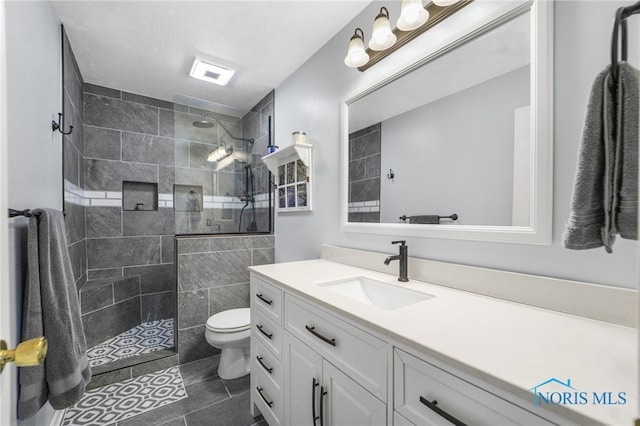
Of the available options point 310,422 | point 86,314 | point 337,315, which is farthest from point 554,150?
point 86,314


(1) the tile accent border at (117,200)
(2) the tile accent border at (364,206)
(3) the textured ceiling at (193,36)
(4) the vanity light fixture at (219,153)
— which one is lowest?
(2) the tile accent border at (364,206)

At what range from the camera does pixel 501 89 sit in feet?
3.56

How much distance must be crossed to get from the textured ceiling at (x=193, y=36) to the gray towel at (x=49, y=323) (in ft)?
4.86

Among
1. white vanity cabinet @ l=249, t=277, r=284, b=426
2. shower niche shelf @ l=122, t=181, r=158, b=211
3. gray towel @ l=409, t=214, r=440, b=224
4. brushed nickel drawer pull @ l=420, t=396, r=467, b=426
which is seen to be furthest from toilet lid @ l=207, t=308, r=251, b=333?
shower niche shelf @ l=122, t=181, r=158, b=211

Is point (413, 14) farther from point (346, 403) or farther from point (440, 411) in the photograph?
point (346, 403)

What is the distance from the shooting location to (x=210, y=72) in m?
2.42

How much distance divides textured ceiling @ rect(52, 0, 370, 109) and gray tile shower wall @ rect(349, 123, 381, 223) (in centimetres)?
81

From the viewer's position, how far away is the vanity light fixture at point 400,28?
1.21 metres

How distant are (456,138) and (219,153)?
2.22 m

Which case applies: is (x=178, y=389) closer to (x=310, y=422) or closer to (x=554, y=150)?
(x=310, y=422)

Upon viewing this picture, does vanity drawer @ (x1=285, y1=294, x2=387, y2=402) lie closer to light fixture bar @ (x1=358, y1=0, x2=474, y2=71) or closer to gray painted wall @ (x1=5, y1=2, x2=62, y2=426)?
gray painted wall @ (x1=5, y1=2, x2=62, y2=426)

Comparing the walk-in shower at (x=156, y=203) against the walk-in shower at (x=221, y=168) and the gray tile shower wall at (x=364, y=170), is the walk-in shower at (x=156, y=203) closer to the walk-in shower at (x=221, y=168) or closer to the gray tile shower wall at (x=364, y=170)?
the walk-in shower at (x=221, y=168)

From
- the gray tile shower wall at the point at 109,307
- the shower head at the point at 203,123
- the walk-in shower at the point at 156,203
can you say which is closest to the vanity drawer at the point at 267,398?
the walk-in shower at the point at 156,203

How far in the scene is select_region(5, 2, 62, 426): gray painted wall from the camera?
100 cm
